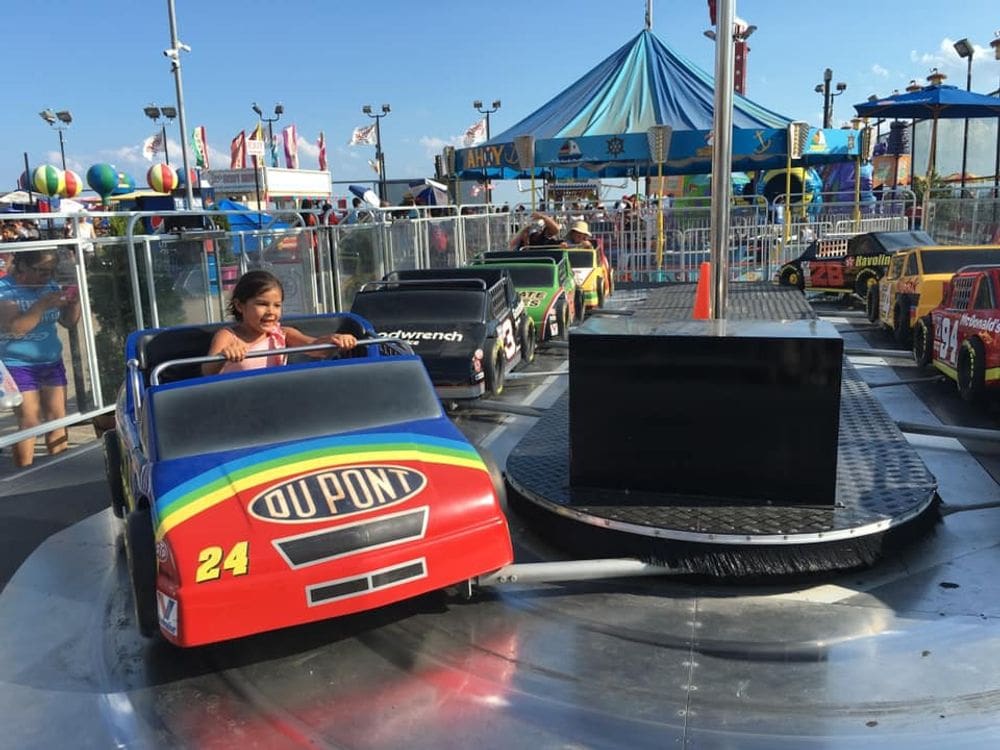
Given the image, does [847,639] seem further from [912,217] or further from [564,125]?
[912,217]

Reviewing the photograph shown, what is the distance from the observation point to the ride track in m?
3.15

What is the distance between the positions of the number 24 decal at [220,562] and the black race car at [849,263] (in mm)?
12412

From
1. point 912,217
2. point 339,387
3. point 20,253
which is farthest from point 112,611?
point 912,217

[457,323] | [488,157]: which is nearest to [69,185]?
[488,157]

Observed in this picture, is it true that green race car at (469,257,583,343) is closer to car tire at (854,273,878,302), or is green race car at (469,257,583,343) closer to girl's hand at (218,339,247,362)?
car tire at (854,273,878,302)

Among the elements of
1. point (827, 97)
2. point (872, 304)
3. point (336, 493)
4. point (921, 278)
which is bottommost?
point (872, 304)

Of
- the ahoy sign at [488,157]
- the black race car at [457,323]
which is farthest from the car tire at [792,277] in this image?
the black race car at [457,323]

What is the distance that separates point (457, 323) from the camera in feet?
28.3

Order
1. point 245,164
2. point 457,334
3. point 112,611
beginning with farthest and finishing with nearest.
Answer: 1. point 245,164
2. point 457,334
3. point 112,611

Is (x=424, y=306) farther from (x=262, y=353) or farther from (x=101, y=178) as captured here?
(x=101, y=178)

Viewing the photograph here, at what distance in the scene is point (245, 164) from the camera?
40.4 m

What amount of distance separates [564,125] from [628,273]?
4169 millimetres

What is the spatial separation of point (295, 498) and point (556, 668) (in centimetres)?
135

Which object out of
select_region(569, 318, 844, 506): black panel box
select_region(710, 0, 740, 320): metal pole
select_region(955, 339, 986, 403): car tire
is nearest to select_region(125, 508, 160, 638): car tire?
select_region(569, 318, 844, 506): black panel box
